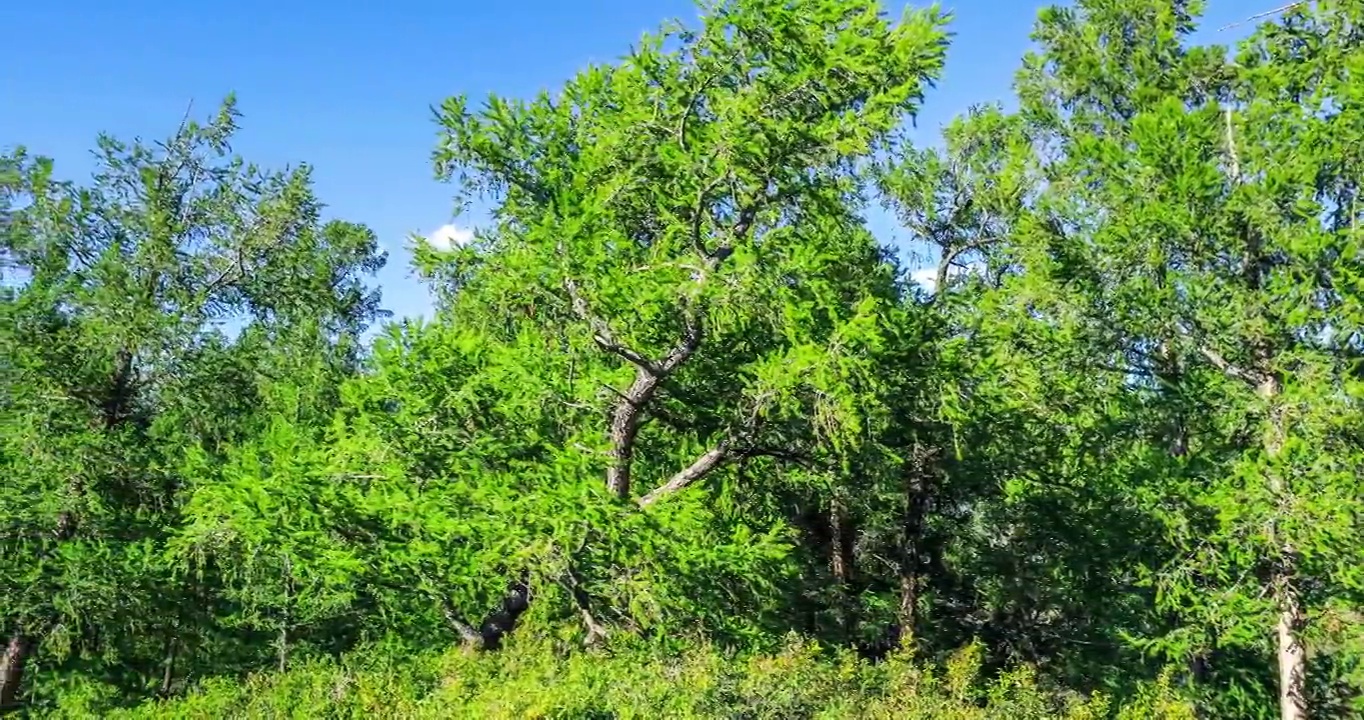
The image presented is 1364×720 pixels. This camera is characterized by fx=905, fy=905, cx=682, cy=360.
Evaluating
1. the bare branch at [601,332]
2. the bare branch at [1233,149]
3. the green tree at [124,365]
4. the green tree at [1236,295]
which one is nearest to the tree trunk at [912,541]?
the green tree at [1236,295]

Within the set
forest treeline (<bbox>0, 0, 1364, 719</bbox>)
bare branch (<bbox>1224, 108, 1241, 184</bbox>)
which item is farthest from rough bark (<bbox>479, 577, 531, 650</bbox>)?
bare branch (<bbox>1224, 108, 1241, 184</bbox>)

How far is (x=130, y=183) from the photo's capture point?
603 inches

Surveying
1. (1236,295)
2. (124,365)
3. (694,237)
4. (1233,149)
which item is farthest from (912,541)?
(124,365)

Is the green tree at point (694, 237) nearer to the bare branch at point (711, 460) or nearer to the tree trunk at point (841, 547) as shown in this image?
the bare branch at point (711, 460)

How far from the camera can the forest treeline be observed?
10.0 m

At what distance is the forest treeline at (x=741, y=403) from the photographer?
1000 cm

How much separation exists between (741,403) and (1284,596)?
8606 millimetres

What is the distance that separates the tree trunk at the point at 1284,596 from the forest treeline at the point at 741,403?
0.25ft

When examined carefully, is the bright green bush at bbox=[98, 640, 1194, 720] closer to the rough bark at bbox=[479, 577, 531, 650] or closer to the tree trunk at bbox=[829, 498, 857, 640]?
the rough bark at bbox=[479, 577, 531, 650]

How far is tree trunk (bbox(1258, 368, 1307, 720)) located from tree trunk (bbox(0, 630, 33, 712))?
19167 mm

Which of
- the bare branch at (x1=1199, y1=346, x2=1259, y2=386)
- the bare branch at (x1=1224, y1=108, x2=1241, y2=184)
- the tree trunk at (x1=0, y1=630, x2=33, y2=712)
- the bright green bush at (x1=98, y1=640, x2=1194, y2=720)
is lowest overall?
the tree trunk at (x1=0, y1=630, x2=33, y2=712)

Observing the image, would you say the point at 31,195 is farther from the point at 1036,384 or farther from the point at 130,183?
the point at 1036,384

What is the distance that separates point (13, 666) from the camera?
14.9 meters

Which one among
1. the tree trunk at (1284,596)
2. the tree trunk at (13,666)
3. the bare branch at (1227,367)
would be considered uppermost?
the bare branch at (1227,367)
